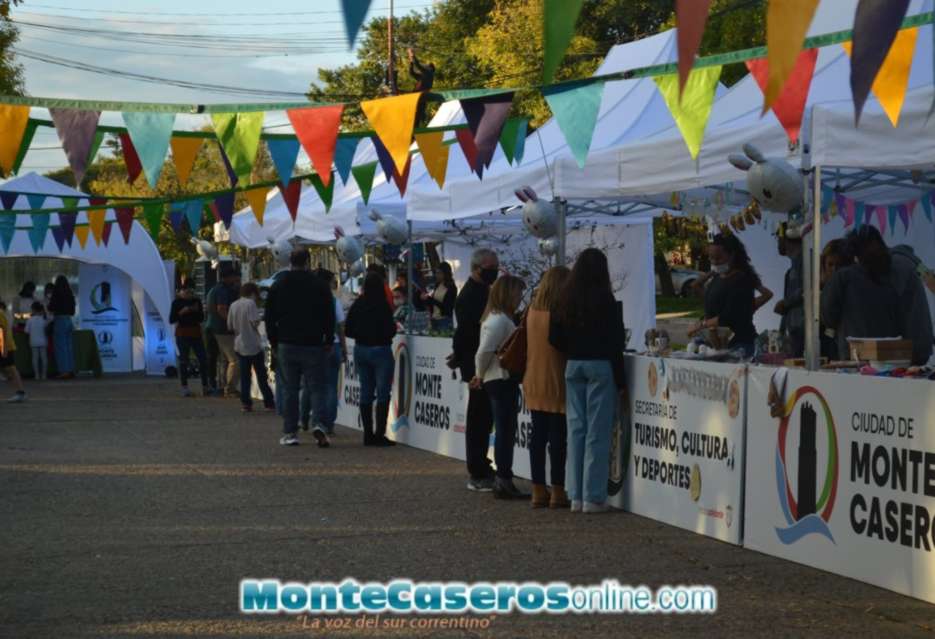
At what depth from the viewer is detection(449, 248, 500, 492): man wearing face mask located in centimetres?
1137

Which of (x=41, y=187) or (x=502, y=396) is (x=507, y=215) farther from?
(x=41, y=187)

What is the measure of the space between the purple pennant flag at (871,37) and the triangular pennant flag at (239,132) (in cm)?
741

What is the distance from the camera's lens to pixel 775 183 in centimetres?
949

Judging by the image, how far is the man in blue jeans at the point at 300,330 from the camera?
14250 millimetres

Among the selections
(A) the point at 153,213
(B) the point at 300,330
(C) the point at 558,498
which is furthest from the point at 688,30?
(A) the point at 153,213

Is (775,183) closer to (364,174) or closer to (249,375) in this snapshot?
(364,174)

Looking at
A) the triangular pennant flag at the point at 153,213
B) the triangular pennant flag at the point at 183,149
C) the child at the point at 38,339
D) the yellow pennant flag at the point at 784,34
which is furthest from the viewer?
the child at the point at 38,339

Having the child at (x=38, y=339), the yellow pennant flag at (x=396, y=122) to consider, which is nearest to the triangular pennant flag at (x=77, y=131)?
the yellow pennant flag at (x=396, y=122)

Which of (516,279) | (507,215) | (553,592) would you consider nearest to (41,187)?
(507,215)

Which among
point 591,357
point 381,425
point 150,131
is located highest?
point 150,131

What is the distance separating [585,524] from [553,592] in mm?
2374

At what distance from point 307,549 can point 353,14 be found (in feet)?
19.1

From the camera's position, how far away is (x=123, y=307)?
30094mm

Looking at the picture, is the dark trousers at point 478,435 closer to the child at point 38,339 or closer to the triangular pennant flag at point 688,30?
the triangular pennant flag at point 688,30
